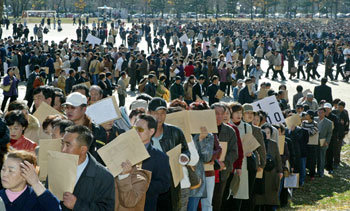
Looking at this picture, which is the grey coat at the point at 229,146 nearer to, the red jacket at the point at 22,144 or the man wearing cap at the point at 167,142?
the man wearing cap at the point at 167,142

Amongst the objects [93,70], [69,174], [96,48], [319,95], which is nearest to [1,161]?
[69,174]

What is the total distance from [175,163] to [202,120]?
917 mm

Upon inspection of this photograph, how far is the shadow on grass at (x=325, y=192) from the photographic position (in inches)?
415

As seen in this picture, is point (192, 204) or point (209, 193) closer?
point (192, 204)

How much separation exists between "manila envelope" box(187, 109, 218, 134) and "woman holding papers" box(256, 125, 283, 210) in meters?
2.46

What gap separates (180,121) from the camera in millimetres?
6961

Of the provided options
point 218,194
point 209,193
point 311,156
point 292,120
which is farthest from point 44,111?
point 311,156

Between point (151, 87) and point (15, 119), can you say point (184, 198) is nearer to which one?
point (15, 119)

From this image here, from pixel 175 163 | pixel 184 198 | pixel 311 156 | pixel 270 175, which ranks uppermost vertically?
pixel 175 163

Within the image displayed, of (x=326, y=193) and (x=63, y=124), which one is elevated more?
(x=63, y=124)

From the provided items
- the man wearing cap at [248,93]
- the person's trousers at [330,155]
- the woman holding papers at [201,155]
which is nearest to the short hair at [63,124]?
the woman holding papers at [201,155]

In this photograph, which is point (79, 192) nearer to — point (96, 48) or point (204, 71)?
point (204, 71)

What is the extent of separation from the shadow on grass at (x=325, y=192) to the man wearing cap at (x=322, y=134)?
1.03 ft

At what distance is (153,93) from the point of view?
52.2 feet
